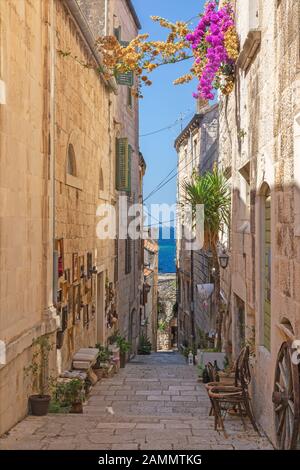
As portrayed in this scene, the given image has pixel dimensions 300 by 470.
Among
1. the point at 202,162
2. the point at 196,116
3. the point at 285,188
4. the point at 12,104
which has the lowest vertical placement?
the point at 285,188

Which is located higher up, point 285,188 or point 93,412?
point 285,188

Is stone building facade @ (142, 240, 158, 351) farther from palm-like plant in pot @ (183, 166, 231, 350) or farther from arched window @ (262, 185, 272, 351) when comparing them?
arched window @ (262, 185, 272, 351)

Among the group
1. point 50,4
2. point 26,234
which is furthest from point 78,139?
point 26,234

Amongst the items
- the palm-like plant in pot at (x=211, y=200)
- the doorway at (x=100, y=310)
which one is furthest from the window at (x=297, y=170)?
the doorway at (x=100, y=310)

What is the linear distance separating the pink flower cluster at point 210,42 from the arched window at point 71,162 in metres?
3.09

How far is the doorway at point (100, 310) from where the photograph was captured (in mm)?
14027

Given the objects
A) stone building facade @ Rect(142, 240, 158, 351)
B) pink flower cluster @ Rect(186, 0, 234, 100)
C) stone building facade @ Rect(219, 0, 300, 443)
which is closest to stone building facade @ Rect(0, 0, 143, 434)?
pink flower cluster @ Rect(186, 0, 234, 100)

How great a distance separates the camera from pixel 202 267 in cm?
2094

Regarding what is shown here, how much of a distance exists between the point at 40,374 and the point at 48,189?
2.44 meters

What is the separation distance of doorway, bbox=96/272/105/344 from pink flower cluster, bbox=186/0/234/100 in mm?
5010

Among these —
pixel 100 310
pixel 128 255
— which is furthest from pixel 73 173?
pixel 128 255

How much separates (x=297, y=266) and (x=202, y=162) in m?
16.5

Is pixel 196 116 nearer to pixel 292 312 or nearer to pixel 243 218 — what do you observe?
pixel 243 218

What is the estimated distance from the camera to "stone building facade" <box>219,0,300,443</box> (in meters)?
6.03
